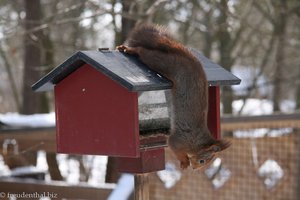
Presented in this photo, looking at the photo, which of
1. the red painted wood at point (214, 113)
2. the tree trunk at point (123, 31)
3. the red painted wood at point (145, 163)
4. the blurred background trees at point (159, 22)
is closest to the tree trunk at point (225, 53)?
the blurred background trees at point (159, 22)

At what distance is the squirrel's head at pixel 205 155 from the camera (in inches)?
97.7

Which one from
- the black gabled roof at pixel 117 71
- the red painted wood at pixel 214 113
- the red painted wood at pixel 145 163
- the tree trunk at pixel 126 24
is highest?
the tree trunk at pixel 126 24

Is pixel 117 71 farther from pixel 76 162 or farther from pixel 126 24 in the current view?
pixel 76 162

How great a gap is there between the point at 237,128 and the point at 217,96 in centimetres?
202

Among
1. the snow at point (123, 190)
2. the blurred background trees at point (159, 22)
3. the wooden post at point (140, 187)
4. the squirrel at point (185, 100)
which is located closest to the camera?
the squirrel at point (185, 100)

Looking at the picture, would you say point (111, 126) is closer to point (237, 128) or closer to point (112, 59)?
point (112, 59)

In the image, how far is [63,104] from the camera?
2.64 m

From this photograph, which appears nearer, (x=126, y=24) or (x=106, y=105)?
(x=106, y=105)

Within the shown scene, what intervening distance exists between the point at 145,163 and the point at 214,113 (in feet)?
1.79

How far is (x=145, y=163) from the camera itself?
2.54 m

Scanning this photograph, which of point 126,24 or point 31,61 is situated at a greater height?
point 126,24

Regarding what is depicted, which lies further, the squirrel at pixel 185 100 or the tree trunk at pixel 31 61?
the tree trunk at pixel 31 61

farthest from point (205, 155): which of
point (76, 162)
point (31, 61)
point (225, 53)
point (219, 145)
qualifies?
point (225, 53)

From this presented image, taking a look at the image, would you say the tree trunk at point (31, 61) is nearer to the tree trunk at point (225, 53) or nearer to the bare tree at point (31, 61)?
the bare tree at point (31, 61)
